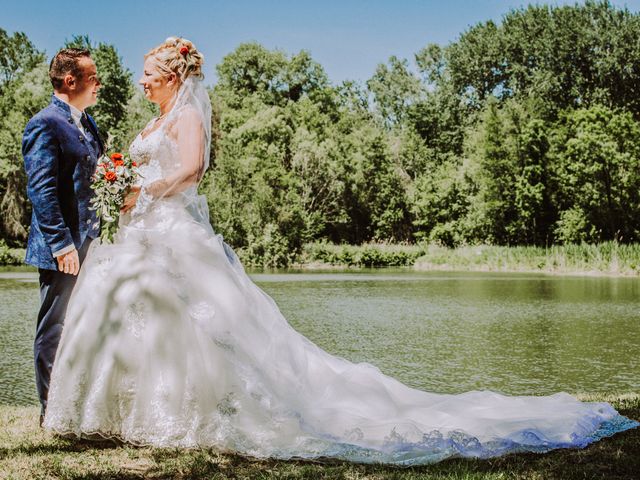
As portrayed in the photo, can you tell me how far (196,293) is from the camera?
4219mm

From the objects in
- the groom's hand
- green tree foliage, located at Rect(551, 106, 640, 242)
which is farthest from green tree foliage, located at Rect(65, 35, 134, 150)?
the groom's hand

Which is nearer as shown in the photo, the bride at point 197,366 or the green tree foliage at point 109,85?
the bride at point 197,366

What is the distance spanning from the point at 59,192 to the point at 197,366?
4.53ft

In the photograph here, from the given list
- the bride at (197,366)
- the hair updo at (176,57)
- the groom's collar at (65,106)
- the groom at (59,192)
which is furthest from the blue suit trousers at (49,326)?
the hair updo at (176,57)

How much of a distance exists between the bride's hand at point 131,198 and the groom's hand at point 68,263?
1.36ft

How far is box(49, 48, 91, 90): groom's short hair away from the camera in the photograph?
171 inches

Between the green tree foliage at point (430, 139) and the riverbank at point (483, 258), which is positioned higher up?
the green tree foliage at point (430, 139)

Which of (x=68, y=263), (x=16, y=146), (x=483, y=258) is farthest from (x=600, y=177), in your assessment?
(x=68, y=263)

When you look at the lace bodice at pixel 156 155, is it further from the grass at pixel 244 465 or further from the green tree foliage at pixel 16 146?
the green tree foliage at pixel 16 146

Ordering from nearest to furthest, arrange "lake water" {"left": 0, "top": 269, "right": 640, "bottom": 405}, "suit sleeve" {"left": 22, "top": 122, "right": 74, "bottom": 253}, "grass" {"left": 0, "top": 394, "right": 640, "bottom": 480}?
"grass" {"left": 0, "top": 394, "right": 640, "bottom": 480} → "suit sleeve" {"left": 22, "top": 122, "right": 74, "bottom": 253} → "lake water" {"left": 0, "top": 269, "right": 640, "bottom": 405}

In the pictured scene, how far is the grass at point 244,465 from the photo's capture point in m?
3.48

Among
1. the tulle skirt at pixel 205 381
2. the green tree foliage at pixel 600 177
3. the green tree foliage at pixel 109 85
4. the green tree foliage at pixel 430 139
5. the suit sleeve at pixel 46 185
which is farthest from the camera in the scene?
the green tree foliage at pixel 109 85

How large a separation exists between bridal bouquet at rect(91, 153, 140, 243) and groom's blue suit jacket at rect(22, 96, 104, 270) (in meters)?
0.13

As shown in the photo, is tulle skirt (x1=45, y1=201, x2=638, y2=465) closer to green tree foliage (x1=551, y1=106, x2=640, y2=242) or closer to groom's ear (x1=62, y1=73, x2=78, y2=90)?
groom's ear (x1=62, y1=73, x2=78, y2=90)
